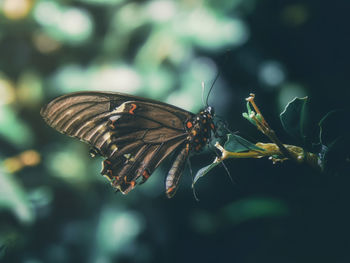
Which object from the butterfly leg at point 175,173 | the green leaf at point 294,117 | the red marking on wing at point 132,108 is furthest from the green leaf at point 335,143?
the red marking on wing at point 132,108

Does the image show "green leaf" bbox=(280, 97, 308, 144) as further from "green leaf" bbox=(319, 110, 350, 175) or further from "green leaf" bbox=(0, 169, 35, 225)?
"green leaf" bbox=(0, 169, 35, 225)

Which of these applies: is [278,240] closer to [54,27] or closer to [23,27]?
[54,27]

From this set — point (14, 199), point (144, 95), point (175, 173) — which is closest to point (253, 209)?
point (175, 173)

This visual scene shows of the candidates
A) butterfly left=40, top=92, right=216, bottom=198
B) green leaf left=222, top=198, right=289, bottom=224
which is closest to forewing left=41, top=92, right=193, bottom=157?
butterfly left=40, top=92, right=216, bottom=198

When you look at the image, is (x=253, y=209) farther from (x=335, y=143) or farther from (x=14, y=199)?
(x=14, y=199)

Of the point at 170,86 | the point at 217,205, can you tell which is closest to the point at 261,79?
the point at 170,86
